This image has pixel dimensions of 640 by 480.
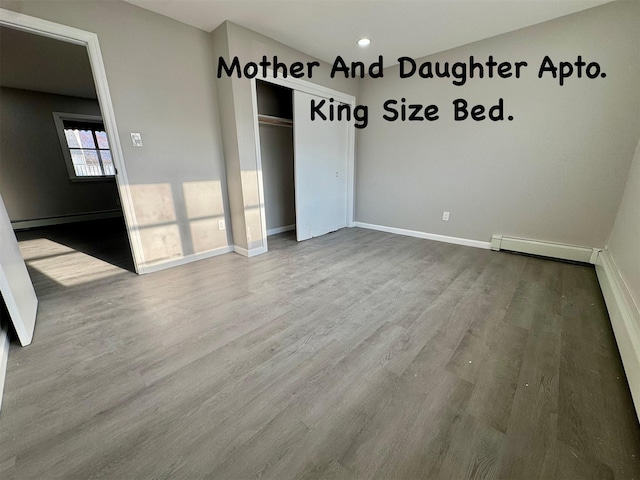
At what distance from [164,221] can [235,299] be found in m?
1.27

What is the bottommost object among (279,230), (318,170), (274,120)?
(279,230)

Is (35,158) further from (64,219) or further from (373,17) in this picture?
(373,17)

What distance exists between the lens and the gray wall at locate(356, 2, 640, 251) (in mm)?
2371

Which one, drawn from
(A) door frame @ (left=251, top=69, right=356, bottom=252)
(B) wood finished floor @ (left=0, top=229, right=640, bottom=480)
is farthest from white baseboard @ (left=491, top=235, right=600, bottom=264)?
(A) door frame @ (left=251, top=69, right=356, bottom=252)

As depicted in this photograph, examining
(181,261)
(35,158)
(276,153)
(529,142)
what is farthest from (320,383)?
(35,158)

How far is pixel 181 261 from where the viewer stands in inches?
113

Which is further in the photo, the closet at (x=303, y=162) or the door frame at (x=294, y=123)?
the closet at (x=303, y=162)

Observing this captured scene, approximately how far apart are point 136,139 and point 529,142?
4.01 metres

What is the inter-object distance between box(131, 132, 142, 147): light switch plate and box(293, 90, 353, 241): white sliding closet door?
5.57 feet

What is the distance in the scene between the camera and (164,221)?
2676 millimetres

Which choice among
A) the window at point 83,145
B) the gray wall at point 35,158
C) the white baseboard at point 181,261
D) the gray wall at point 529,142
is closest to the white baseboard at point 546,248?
the gray wall at point 529,142

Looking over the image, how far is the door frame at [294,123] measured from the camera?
284cm

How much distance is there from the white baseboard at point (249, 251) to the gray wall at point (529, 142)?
218cm

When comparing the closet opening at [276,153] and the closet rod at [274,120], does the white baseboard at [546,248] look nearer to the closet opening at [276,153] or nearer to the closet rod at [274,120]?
the closet opening at [276,153]
